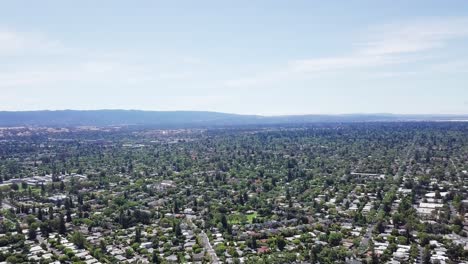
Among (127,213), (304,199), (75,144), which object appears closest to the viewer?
(127,213)

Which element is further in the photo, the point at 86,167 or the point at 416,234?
the point at 86,167

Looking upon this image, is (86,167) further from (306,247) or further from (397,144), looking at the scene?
(397,144)

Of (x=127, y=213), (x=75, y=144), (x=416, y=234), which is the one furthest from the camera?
(x=75, y=144)

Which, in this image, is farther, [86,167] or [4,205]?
[86,167]

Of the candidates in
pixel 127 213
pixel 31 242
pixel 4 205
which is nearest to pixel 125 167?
pixel 4 205

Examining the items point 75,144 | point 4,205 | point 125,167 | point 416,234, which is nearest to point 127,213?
point 4,205

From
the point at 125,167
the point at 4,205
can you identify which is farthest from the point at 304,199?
the point at 125,167

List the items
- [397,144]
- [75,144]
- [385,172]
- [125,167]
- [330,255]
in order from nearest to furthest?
[330,255]
[385,172]
[125,167]
[397,144]
[75,144]

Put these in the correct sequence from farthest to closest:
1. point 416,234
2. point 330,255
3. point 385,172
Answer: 1. point 385,172
2. point 416,234
3. point 330,255

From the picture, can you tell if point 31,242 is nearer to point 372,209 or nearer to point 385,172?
point 372,209
